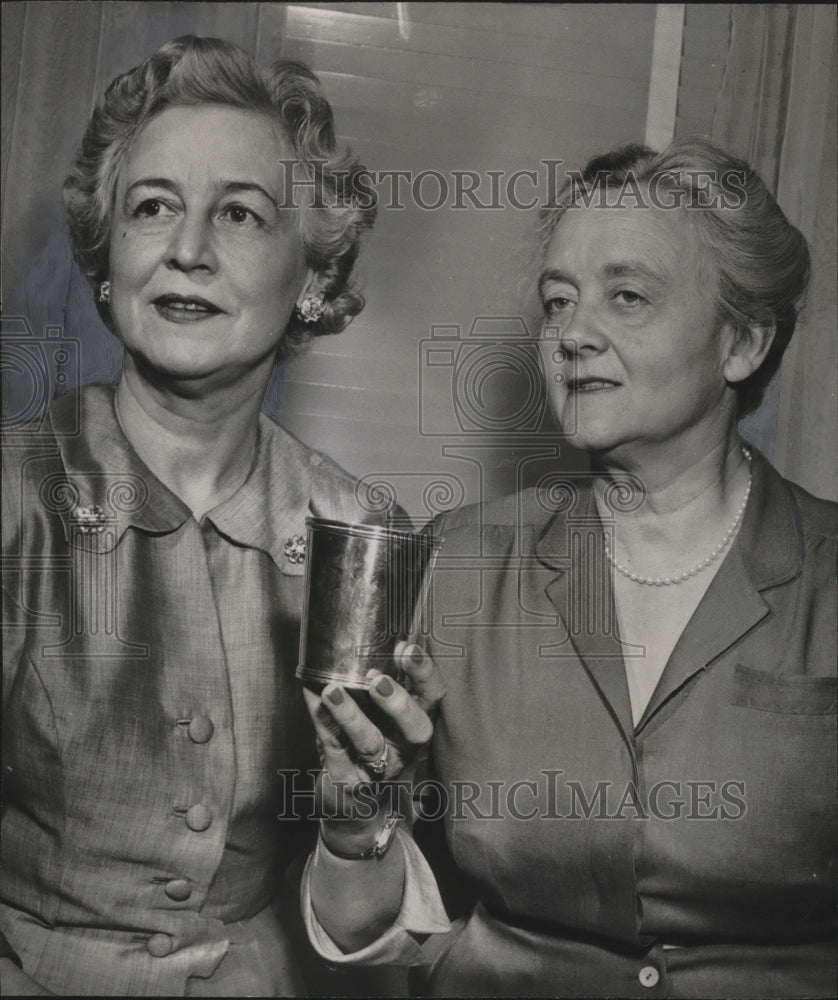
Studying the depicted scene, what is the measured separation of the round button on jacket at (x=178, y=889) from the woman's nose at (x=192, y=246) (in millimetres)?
835

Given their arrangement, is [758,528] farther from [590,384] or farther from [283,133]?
[283,133]

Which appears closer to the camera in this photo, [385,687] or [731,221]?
[385,687]

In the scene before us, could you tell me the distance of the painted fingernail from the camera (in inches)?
65.3

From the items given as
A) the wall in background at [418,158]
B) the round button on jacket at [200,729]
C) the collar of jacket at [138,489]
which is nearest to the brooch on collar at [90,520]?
the collar of jacket at [138,489]

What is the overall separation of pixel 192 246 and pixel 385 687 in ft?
2.16

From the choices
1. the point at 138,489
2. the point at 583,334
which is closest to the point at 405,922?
the point at 138,489

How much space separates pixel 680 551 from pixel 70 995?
1.03m

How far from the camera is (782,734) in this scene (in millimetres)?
1733

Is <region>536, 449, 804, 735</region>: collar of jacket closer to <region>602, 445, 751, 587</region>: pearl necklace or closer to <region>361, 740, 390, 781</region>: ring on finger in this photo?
<region>602, 445, 751, 587</region>: pearl necklace

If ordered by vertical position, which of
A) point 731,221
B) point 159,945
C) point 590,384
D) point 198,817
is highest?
point 731,221

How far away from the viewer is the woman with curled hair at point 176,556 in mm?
1736

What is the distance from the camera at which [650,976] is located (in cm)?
172

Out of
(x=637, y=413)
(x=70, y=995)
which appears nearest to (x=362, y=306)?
(x=637, y=413)

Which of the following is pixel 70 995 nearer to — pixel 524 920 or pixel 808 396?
pixel 524 920
